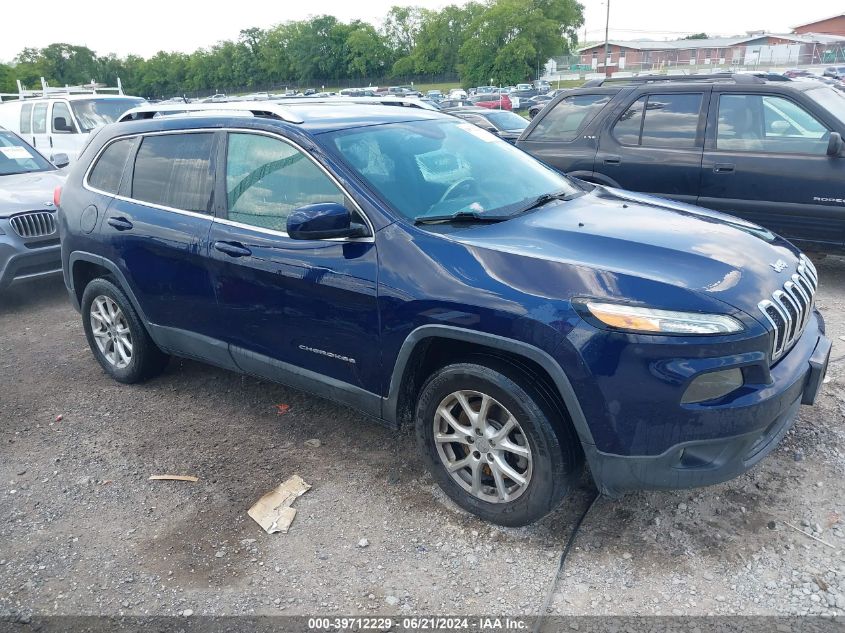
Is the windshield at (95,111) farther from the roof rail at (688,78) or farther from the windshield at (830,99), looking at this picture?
the windshield at (830,99)

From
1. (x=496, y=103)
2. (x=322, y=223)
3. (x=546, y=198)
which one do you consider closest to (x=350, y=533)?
(x=322, y=223)

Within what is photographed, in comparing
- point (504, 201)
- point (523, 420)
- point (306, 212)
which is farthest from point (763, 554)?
point (306, 212)

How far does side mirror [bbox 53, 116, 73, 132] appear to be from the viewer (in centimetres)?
1245

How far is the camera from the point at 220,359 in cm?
405

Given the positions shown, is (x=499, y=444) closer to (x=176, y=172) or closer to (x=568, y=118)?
(x=176, y=172)

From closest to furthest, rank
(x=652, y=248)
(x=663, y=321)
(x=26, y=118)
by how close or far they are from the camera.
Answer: (x=663, y=321) → (x=652, y=248) → (x=26, y=118)

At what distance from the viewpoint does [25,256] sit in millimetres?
6508

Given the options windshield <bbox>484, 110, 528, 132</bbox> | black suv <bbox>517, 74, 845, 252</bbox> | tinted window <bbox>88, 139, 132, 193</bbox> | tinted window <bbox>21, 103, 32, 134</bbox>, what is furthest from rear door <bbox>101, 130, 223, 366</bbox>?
windshield <bbox>484, 110, 528, 132</bbox>

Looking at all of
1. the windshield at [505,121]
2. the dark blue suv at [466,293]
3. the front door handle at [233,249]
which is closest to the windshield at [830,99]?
the dark blue suv at [466,293]

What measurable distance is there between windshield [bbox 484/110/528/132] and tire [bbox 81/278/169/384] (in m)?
12.5

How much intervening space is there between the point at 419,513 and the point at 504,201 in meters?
1.62

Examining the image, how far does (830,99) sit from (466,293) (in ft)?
17.3

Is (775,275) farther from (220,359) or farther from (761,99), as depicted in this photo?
(761,99)

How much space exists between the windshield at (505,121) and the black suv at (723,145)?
883 centimetres
